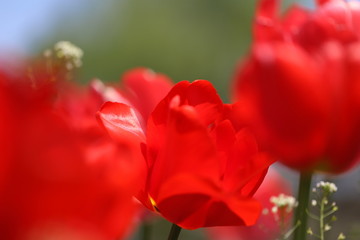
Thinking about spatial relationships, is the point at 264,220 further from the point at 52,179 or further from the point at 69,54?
the point at 52,179

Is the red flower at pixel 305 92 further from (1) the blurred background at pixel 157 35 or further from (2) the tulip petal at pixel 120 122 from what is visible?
(1) the blurred background at pixel 157 35

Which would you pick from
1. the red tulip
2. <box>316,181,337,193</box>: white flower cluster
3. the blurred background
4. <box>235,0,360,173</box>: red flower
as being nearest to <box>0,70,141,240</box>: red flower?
<box>235,0,360,173</box>: red flower

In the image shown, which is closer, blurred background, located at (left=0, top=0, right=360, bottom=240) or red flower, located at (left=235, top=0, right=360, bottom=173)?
red flower, located at (left=235, top=0, right=360, bottom=173)

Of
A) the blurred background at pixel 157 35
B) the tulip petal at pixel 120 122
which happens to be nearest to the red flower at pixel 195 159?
the tulip petal at pixel 120 122

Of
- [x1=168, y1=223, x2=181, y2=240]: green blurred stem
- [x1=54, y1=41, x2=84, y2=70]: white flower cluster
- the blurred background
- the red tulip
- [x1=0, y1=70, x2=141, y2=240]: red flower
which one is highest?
[x1=0, y1=70, x2=141, y2=240]: red flower

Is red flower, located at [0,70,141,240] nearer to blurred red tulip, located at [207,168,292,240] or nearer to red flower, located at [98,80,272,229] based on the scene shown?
red flower, located at [98,80,272,229]

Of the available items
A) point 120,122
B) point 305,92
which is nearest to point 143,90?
point 120,122

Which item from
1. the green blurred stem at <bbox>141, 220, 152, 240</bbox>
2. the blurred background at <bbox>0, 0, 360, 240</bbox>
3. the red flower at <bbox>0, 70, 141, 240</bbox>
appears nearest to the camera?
the red flower at <bbox>0, 70, 141, 240</bbox>

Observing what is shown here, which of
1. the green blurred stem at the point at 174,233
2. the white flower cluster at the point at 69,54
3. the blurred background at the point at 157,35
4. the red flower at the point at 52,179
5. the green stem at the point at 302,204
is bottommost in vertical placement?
the blurred background at the point at 157,35
